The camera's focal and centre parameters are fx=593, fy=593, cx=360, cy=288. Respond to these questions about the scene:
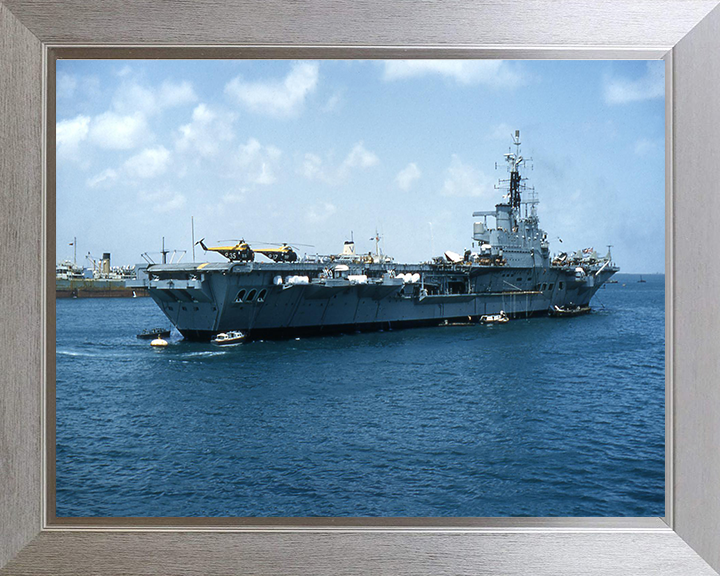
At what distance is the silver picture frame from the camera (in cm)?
198

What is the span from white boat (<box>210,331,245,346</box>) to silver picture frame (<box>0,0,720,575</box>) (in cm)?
1031

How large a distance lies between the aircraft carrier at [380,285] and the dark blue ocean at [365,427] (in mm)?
583

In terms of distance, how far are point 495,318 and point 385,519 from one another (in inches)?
605

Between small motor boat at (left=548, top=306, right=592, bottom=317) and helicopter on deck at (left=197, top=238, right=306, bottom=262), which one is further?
small motor boat at (left=548, top=306, right=592, bottom=317)

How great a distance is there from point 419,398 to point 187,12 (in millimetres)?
7212

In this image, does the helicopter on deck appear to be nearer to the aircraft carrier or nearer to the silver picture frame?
the aircraft carrier

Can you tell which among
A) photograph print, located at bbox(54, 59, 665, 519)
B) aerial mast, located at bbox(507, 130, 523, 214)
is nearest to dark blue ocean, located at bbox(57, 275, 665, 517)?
Answer: photograph print, located at bbox(54, 59, 665, 519)

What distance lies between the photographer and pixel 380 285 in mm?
13438

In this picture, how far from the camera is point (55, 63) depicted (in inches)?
81.2

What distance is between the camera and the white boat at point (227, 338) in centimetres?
1218

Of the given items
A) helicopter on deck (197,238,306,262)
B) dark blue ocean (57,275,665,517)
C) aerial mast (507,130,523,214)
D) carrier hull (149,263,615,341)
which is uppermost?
aerial mast (507,130,523,214)

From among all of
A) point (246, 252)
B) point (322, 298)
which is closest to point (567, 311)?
point (322, 298)

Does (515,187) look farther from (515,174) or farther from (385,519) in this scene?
(385,519)

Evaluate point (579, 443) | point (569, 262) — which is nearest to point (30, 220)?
point (579, 443)
